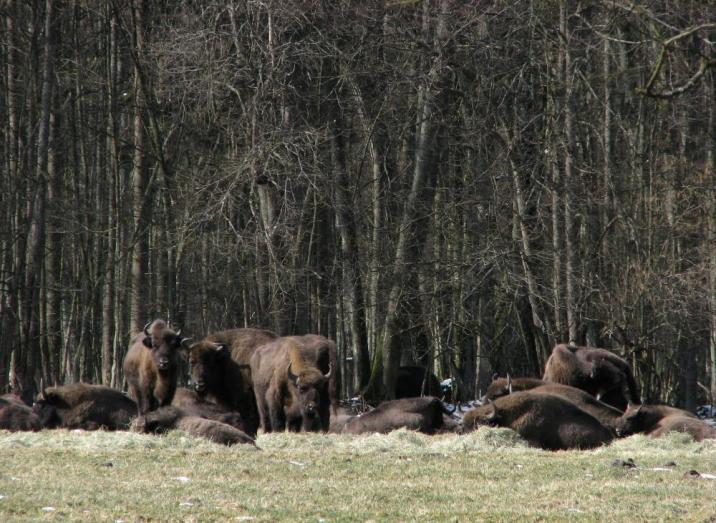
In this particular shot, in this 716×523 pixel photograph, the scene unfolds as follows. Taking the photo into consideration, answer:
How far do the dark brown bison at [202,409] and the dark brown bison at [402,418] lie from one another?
1706 millimetres

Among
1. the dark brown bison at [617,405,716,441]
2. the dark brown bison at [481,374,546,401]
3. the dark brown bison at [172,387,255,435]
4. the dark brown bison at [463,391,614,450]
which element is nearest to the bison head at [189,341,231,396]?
the dark brown bison at [172,387,255,435]

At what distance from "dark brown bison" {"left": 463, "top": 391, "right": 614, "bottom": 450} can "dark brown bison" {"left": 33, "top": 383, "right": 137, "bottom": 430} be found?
17.0 feet

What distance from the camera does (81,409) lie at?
16516 millimetres

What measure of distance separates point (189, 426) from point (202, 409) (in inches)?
84.5

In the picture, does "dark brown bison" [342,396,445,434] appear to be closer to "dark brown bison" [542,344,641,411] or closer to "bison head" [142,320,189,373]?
"bison head" [142,320,189,373]

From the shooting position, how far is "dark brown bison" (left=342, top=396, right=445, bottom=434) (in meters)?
17.0

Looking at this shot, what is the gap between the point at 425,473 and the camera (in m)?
11.8

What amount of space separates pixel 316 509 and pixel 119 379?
56.9ft

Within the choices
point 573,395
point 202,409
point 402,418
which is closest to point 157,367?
point 202,409

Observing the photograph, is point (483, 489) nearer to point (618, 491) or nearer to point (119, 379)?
point (618, 491)

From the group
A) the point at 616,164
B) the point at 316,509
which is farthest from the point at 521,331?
the point at 316,509

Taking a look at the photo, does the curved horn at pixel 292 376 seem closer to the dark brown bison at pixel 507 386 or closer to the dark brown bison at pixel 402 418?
the dark brown bison at pixel 402 418

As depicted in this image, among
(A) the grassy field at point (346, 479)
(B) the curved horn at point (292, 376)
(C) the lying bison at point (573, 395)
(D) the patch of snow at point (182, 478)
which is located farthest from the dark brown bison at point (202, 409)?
(D) the patch of snow at point (182, 478)

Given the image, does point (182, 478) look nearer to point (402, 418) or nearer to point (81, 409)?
point (81, 409)
